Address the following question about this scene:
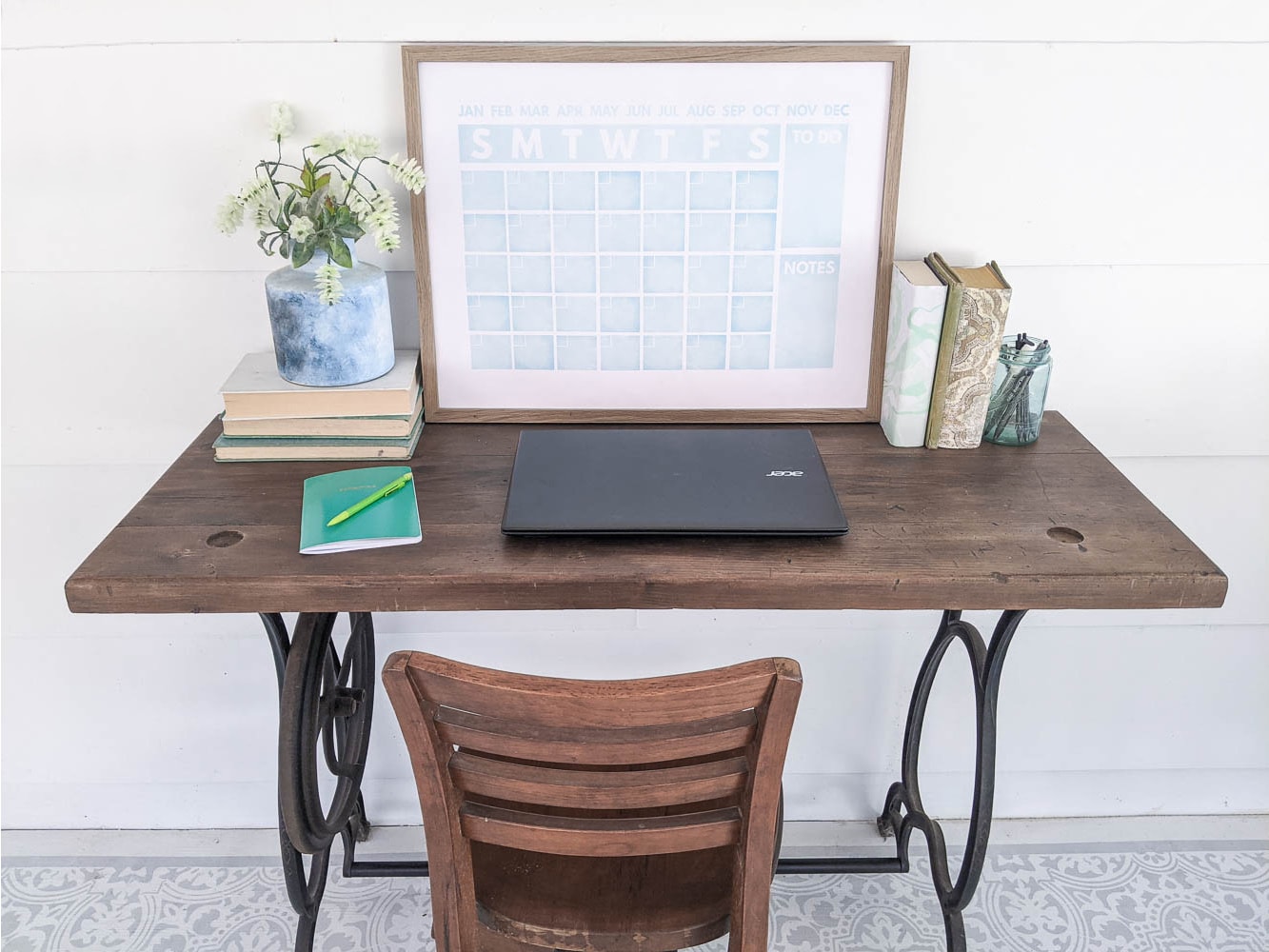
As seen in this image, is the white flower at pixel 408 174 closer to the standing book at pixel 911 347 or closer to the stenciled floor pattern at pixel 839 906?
the standing book at pixel 911 347

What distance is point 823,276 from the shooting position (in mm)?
1464

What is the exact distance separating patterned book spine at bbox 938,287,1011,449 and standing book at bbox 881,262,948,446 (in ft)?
0.09

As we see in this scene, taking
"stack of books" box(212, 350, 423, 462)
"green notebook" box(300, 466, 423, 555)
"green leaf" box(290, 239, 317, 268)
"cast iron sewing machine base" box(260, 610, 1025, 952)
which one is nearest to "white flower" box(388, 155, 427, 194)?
"green leaf" box(290, 239, 317, 268)

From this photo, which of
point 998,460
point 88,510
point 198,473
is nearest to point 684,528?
point 998,460

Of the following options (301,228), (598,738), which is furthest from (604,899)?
(301,228)

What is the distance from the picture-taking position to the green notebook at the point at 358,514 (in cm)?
118

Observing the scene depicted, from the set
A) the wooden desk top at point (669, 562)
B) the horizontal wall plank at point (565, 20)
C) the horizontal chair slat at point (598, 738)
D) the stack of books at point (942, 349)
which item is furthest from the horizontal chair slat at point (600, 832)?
the horizontal wall plank at point (565, 20)

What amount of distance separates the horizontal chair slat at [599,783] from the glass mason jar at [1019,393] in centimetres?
66

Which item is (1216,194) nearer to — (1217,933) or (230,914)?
(1217,933)

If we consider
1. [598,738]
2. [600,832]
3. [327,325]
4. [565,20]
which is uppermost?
[565,20]

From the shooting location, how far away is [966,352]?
1.34m

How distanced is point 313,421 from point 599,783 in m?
0.63

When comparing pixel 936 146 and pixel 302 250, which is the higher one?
pixel 936 146

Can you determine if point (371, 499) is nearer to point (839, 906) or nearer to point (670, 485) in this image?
point (670, 485)
